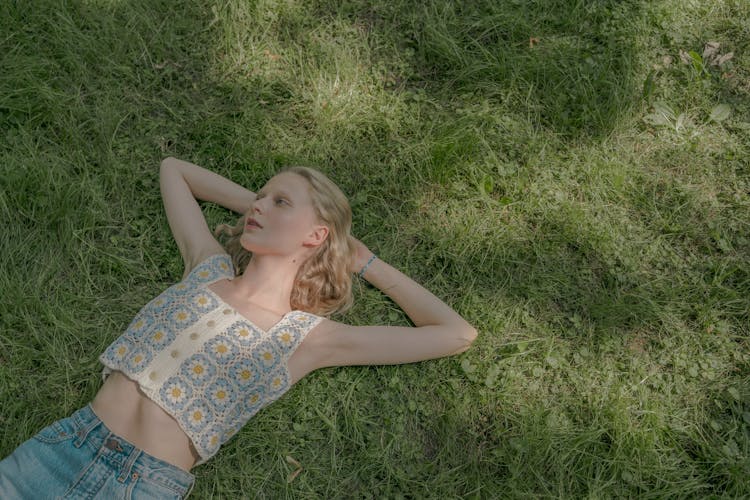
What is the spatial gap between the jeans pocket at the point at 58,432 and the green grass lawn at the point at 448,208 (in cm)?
38

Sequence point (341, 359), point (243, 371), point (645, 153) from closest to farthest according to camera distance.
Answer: point (243, 371), point (341, 359), point (645, 153)

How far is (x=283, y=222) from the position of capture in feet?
12.1

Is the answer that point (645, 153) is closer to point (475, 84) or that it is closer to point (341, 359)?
point (475, 84)

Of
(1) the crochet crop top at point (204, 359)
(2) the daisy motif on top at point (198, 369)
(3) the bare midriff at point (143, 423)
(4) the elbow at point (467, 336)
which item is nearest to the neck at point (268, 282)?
(1) the crochet crop top at point (204, 359)

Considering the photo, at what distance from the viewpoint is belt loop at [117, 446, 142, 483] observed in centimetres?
322

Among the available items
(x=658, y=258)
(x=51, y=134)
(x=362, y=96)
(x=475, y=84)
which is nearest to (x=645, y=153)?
(x=658, y=258)

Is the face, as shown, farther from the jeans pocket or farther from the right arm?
the jeans pocket

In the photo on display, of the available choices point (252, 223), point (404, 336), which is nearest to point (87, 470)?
point (252, 223)

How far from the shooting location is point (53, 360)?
3.87 metres

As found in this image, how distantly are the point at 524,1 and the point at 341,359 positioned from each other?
9.53 feet

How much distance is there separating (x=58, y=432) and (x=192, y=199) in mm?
1528

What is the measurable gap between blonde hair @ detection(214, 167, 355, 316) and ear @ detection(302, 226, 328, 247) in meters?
0.05

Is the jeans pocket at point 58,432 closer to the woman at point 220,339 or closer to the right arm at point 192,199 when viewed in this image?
the woman at point 220,339

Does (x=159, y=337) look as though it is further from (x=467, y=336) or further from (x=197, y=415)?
(x=467, y=336)
